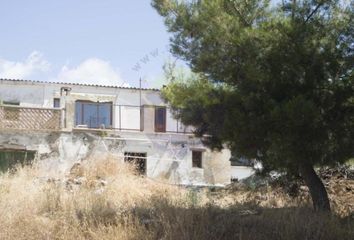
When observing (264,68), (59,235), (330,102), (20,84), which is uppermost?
(20,84)

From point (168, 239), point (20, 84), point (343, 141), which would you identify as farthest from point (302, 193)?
point (20, 84)

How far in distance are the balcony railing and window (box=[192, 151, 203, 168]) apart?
733cm

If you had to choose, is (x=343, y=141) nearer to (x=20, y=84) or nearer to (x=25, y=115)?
(x=25, y=115)

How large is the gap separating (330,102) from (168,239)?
360 centimetres


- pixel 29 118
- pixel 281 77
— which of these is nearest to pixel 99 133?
pixel 29 118

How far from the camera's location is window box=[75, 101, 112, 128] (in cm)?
3065

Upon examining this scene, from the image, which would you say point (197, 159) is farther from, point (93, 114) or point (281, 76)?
point (281, 76)

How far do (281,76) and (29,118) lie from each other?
729 inches

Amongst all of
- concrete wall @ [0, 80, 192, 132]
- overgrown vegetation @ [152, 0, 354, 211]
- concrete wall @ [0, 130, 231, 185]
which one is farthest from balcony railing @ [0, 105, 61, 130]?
overgrown vegetation @ [152, 0, 354, 211]

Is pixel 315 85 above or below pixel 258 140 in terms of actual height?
above

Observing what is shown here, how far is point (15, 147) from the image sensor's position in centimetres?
2484

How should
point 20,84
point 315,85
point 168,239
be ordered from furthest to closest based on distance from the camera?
point 20,84 → point 315,85 → point 168,239

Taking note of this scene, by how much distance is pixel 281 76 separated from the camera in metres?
9.18

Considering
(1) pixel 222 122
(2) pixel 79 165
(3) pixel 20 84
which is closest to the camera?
(1) pixel 222 122
